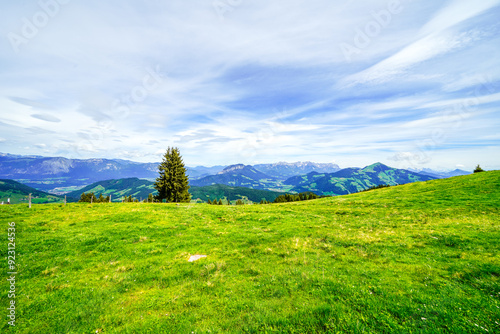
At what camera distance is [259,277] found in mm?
11211

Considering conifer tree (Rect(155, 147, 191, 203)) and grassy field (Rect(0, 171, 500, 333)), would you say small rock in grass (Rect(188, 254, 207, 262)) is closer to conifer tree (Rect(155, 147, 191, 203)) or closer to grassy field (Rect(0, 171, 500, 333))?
grassy field (Rect(0, 171, 500, 333))

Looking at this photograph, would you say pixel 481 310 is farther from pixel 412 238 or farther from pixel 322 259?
pixel 412 238

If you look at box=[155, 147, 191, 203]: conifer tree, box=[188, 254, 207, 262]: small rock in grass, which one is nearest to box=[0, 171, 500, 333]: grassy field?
box=[188, 254, 207, 262]: small rock in grass

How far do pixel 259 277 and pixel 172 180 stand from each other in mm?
48227

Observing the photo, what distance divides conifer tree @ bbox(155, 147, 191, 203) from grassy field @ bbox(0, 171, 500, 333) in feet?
101

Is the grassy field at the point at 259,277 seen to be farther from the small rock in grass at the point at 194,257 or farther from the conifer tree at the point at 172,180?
the conifer tree at the point at 172,180

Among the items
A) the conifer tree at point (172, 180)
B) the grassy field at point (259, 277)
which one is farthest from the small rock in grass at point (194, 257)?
the conifer tree at point (172, 180)

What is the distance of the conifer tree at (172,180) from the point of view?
53125mm

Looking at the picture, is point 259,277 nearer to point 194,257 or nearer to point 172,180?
point 194,257

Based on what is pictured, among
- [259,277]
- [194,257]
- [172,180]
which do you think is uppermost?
[172,180]

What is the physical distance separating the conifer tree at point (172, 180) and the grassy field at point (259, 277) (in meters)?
30.7

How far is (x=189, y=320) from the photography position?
7.97m

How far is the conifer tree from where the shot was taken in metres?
53.1

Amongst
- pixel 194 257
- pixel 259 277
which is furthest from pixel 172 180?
pixel 259 277
